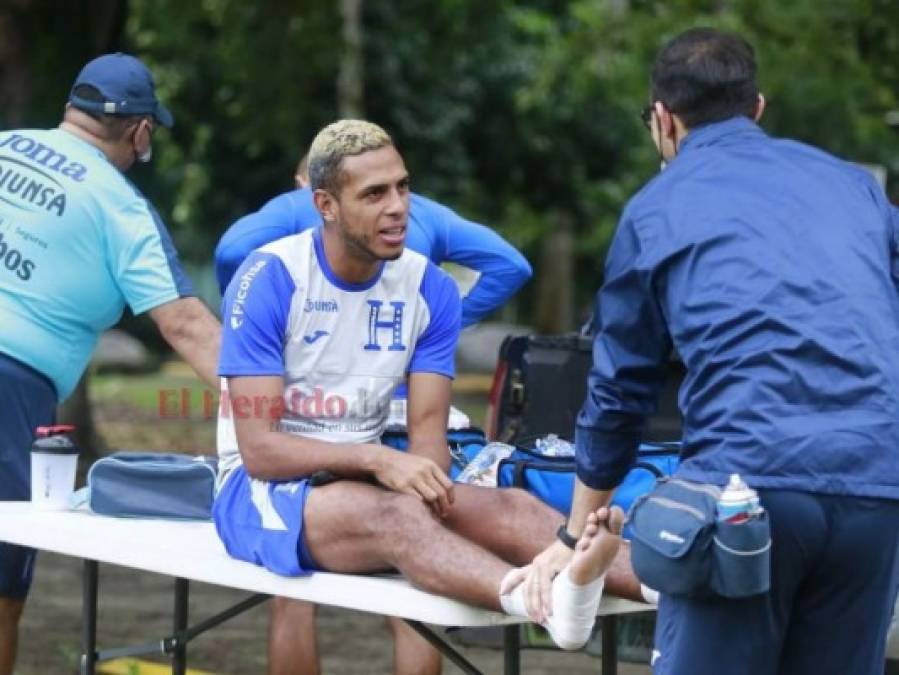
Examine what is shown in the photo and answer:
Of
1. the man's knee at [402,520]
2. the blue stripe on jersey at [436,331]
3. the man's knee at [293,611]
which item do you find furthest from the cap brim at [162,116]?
the man's knee at [402,520]

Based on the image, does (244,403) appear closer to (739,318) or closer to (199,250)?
(739,318)

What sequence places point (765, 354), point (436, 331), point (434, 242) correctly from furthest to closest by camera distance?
point (434, 242)
point (436, 331)
point (765, 354)

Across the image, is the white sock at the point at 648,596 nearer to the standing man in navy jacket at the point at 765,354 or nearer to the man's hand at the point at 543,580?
the man's hand at the point at 543,580

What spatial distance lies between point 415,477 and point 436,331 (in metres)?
0.63

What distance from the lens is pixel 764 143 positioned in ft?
12.3

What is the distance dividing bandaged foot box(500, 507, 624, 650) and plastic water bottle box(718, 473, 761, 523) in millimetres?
451

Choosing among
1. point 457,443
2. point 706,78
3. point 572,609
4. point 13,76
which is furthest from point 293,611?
point 13,76

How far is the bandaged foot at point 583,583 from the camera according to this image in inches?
152

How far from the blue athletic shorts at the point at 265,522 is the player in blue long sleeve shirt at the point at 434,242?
1.40 metres

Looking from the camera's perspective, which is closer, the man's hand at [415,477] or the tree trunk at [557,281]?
the man's hand at [415,477]

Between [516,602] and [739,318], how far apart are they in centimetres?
103

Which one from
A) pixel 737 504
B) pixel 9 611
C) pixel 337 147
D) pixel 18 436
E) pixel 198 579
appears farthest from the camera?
pixel 9 611

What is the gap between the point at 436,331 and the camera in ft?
17.1

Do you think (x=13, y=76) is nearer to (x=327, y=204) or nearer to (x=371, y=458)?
(x=327, y=204)
